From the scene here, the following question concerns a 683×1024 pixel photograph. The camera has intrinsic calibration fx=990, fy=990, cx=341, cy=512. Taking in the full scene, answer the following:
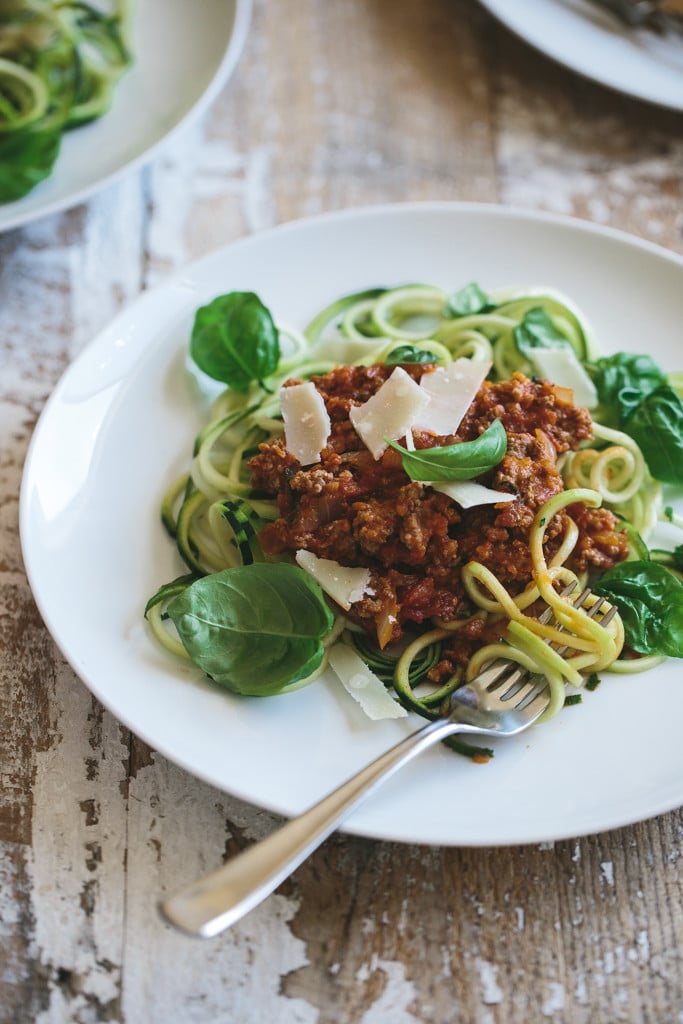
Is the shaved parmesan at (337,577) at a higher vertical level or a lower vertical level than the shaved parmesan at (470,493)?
lower

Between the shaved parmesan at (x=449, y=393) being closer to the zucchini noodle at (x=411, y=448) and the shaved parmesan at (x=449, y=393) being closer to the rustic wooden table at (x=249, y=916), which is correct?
the zucchini noodle at (x=411, y=448)

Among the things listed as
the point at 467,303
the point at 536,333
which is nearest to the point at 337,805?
the point at 536,333

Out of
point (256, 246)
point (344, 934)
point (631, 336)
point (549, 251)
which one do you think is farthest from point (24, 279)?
point (344, 934)

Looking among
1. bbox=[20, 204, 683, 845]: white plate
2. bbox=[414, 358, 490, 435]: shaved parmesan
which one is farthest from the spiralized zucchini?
bbox=[414, 358, 490, 435]: shaved parmesan

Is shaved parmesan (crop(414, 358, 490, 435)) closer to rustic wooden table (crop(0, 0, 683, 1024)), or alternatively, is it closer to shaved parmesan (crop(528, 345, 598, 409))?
shaved parmesan (crop(528, 345, 598, 409))

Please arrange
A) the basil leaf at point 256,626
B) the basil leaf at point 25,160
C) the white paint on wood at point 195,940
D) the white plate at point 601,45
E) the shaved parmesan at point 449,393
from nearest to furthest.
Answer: the white paint on wood at point 195,940, the basil leaf at point 256,626, the shaved parmesan at point 449,393, the basil leaf at point 25,160, the white plate at point 601,45

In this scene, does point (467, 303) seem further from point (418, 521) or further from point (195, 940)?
point (195, 940)

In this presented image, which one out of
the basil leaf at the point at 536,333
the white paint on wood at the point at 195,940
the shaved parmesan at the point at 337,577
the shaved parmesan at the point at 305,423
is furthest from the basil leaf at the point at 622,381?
the white paint on wood at the point at 195,940

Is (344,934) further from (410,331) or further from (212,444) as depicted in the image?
(410,331)
